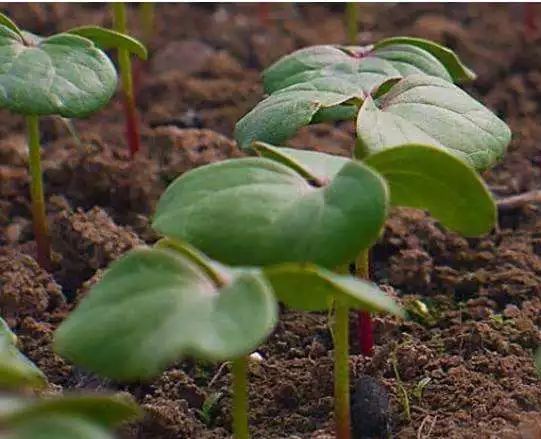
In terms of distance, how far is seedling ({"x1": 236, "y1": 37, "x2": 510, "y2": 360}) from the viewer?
1299 millimetres

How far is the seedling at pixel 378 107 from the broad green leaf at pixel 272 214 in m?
0.12

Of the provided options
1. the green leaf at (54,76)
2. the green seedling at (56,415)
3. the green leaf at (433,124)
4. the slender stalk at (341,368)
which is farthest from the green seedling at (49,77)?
the green seedling at (56,415)

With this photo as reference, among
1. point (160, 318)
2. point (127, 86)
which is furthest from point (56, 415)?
point (127, 86)

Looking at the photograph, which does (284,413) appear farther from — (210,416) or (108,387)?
(108,387)

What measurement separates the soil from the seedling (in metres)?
0.13

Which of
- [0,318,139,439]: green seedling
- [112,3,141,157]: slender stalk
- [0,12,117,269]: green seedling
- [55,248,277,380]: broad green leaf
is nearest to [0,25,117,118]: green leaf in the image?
[0,12,117,269]: green seedling

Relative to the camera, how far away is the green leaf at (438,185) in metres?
1.07

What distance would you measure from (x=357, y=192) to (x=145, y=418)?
0.48 metres

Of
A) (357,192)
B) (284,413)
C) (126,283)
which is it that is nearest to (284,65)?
(284,413)

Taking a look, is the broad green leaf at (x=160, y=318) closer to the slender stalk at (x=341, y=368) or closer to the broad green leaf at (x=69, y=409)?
the broad green leaf at (x=69, y=409)

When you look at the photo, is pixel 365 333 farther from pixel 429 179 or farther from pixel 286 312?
pixel 429 179

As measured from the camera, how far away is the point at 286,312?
1.65 m

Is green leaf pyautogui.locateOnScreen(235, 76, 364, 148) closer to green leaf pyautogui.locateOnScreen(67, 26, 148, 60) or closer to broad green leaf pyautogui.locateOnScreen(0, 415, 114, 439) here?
green leaf pyautogui.locateOnScreen(67, 26, 148, 60)

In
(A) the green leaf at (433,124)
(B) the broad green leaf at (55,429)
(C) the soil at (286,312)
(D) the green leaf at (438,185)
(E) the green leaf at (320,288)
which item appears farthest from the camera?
(C) the soil at (286,312)
